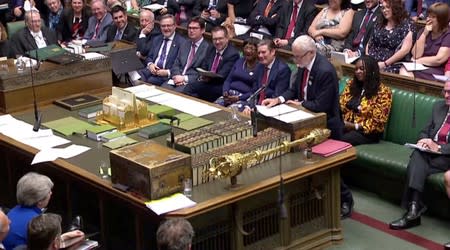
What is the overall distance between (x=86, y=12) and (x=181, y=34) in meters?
1.65

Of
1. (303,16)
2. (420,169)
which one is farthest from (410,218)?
(303,16)

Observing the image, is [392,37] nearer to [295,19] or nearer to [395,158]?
[295,19]

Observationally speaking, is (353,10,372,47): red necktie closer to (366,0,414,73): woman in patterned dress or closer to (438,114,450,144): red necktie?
(366,0,414,73): woman in patterned dress

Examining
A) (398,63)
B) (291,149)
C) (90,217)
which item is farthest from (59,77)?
(398,63)

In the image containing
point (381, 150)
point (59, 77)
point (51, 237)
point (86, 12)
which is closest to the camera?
point (51, 237)

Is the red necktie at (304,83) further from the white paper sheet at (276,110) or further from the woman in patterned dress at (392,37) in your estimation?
the woman in patterned dress at (392,37)

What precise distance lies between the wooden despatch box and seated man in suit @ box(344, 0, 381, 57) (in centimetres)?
346

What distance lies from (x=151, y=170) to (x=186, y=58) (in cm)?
379

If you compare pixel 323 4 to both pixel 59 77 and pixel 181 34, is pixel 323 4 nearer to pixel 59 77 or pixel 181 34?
pixel 181 34

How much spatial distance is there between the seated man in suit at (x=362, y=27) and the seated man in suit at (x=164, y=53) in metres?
1.74

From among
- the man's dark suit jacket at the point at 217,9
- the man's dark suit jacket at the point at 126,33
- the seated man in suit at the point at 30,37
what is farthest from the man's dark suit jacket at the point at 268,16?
the seated man in suit at the point at 30,37

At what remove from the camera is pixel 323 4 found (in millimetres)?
10422

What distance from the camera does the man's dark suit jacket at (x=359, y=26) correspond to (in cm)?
884

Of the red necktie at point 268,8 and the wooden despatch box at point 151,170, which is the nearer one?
the wooden despatch box at point 151,170
